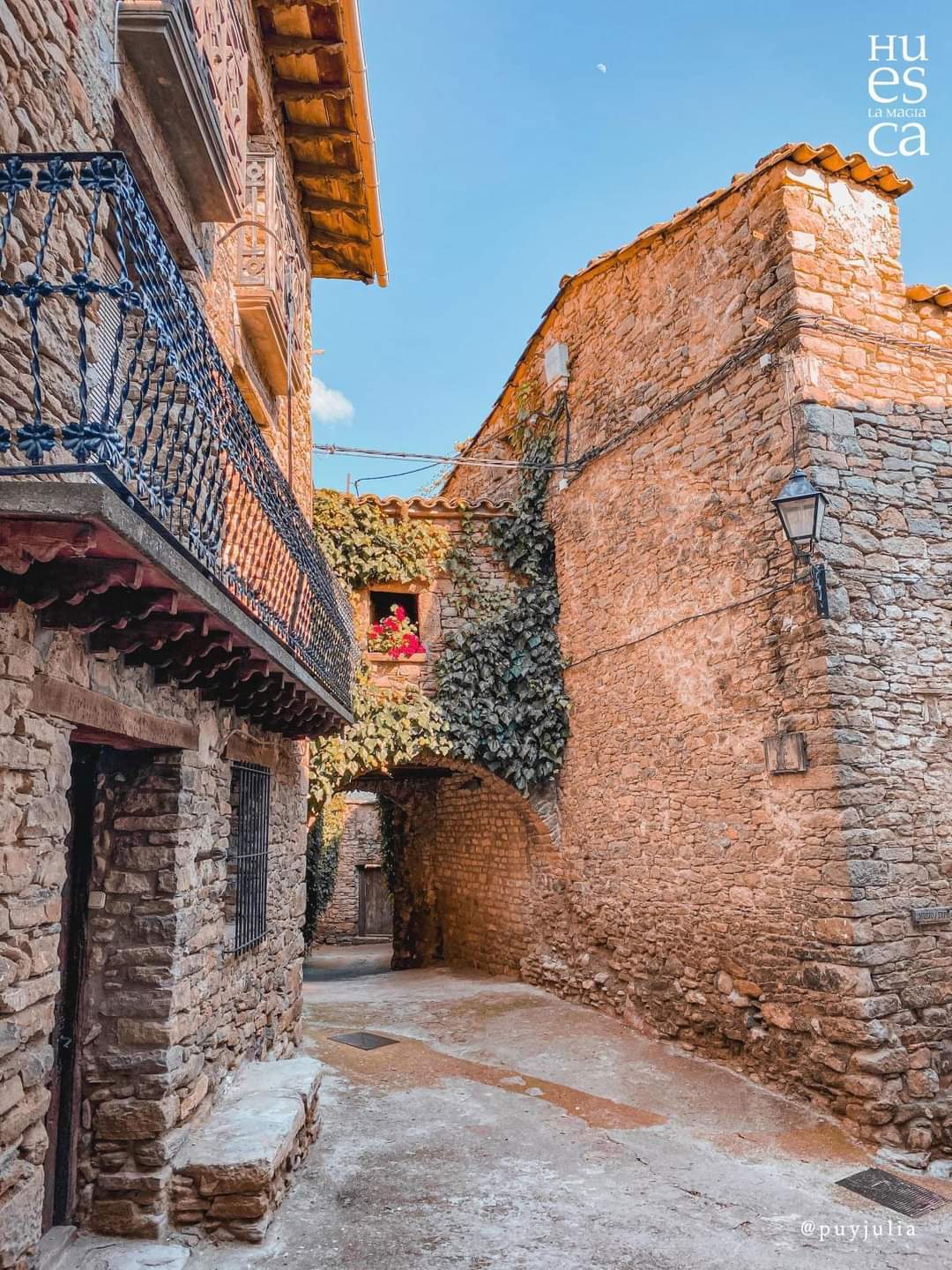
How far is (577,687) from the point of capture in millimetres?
10641

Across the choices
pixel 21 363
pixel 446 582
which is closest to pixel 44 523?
pixel 21 363

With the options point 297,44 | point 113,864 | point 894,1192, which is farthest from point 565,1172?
point 297,44

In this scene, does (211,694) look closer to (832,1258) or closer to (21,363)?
(21,363)

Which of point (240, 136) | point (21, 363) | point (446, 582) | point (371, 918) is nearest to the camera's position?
point (21, 363)

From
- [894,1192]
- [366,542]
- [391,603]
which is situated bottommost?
[894,1192]

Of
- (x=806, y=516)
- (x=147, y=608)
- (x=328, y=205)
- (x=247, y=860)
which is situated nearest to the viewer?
(x=147, y=608)

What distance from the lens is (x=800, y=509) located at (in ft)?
22.1

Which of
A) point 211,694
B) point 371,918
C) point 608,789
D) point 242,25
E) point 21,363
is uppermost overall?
point 242,25

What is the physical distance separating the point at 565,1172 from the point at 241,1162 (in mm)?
2217

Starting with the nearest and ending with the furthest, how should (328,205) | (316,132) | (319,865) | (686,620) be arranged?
(316,132)
(686,620)
(328,205)
(319,865)

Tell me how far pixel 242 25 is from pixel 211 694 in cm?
476

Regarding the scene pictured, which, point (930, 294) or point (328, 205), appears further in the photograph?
point (328, 205)

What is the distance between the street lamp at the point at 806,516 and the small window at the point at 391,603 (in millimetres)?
5650

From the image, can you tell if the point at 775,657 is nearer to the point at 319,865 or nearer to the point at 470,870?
the point at 470,870
